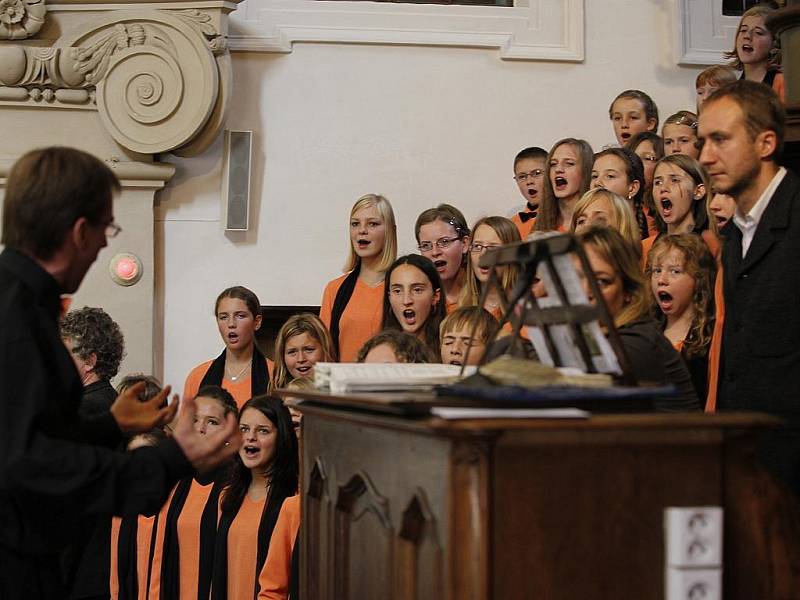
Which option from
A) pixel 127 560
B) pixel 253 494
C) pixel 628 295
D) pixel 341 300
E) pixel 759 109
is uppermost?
pixel 759 109

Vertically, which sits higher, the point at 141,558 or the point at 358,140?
the point at 358,140

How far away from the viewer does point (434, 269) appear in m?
5.29

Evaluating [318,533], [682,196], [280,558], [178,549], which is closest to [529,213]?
[682,196]

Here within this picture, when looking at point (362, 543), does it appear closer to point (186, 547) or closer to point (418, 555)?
point (418, 555)

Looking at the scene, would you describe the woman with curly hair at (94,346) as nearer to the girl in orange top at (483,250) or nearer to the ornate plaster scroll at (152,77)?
the girl in orange top at (483,250)

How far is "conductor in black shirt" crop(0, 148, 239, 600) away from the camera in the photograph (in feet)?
7.66

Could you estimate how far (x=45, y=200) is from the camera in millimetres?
2473

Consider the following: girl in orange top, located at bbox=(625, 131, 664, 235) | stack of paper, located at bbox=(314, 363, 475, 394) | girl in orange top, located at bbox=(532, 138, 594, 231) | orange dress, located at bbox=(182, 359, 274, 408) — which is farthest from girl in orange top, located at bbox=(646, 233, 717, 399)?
orange dress, located at bbox=(182, 359, 274, 408)

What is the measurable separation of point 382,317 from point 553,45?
11.7ft

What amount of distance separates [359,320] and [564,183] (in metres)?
1.15

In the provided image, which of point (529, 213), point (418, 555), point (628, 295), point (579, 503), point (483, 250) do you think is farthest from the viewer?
point (529, 213)

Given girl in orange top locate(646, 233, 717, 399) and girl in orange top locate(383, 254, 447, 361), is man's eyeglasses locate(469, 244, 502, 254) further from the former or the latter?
girl in orange top locate(646, 233, 717, 399)

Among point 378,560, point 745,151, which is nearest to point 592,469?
point 378,560

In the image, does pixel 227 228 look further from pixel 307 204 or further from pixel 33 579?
pixel 33 579
